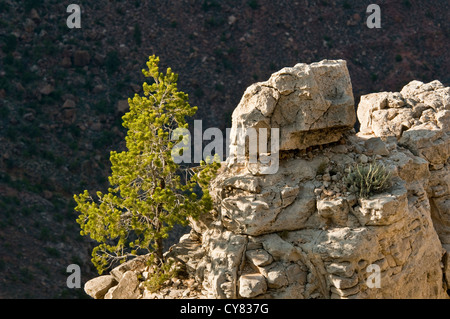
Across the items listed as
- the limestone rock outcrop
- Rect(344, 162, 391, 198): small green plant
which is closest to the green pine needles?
the limestone rock outcrop

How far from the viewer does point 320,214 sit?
39.8 ft

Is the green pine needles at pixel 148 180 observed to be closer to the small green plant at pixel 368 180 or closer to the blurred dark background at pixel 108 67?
the small green plant at pixel 368 180

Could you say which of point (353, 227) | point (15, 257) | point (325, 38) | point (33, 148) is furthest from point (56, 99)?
point (353, 227)

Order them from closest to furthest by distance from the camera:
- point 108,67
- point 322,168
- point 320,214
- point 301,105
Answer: point 320,214
point 301,105
point 322,168
point 108,67

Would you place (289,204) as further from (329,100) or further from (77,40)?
(77,40)

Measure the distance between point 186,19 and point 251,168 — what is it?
1049 inches

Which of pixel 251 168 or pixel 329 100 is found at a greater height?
pixel 329 100

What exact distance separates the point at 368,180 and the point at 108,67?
24602 mm

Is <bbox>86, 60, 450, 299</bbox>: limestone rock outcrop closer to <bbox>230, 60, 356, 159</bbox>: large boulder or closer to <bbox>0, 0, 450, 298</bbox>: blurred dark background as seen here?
<bbox>230, 60, 356, 159</bbox>: large boulder

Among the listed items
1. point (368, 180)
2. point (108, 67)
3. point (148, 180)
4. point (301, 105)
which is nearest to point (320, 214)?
point (368, 180)

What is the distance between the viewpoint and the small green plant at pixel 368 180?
12.1 metres

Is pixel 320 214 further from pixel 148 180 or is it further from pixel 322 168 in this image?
pixel 148 180

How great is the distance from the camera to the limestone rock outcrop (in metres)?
11.7

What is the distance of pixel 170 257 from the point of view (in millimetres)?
13586
